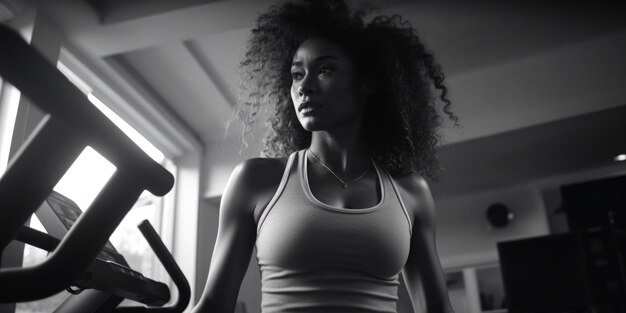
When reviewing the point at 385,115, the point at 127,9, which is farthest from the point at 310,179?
the point at 127,9

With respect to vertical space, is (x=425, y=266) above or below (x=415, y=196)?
below

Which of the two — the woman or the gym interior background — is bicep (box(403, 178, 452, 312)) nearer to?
the woman

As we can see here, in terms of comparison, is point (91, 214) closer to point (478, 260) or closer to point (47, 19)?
point (47, 19)

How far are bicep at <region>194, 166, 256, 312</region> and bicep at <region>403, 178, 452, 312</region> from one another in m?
0.33

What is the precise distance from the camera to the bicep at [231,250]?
86cm

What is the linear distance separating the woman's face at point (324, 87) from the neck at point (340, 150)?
0.03 metres

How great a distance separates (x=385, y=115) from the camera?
125 cm

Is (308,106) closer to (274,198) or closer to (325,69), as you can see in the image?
(325,69)

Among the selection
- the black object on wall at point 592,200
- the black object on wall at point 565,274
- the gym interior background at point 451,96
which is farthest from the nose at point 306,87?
the black object on wall at point 592,200

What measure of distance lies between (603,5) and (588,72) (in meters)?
0.48

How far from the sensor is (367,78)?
1200 mm

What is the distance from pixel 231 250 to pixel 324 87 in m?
0.37

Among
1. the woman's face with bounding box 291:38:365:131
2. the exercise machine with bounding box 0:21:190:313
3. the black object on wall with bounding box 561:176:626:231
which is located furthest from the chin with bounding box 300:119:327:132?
the black object on wall with bounding box 561:176:626:231

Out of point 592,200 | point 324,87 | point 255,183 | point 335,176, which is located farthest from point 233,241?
point 592,200
